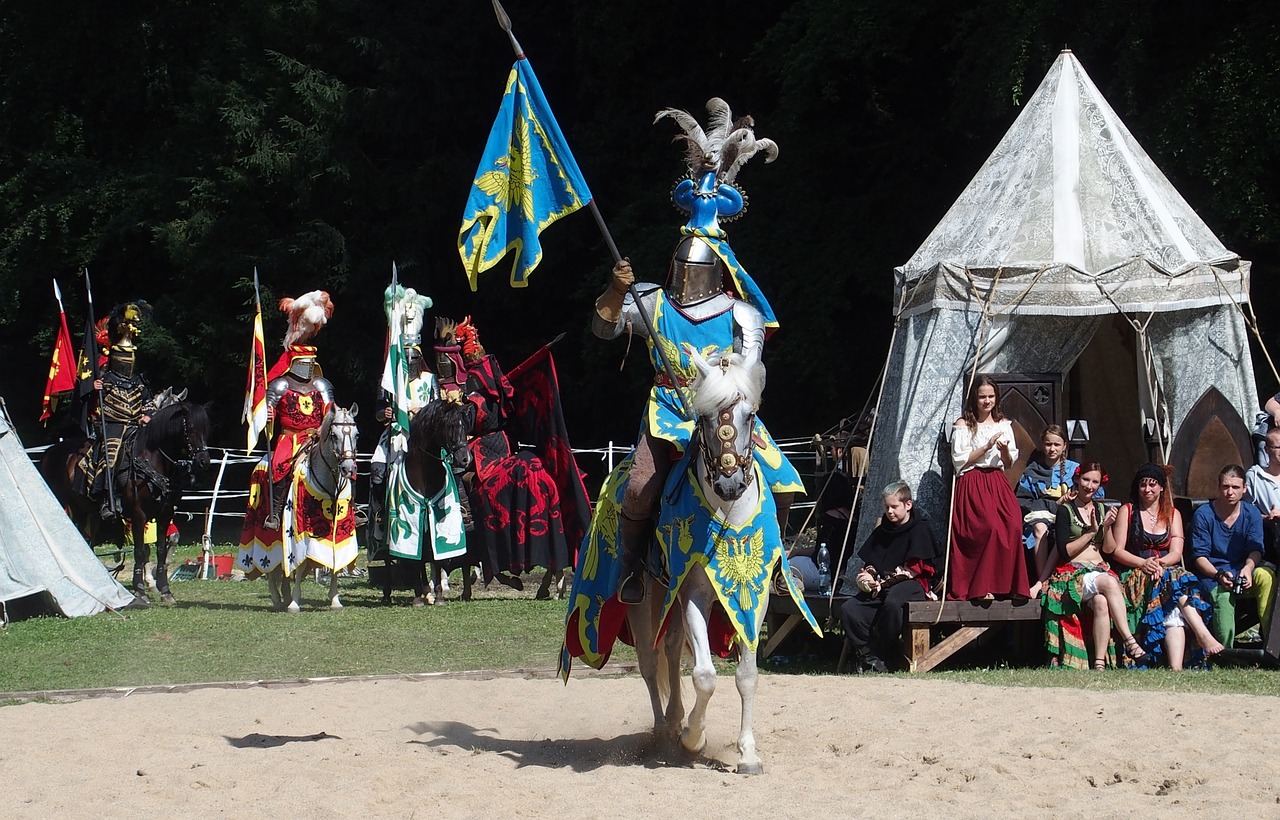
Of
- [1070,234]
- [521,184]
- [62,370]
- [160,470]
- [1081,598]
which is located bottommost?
[1081,598]

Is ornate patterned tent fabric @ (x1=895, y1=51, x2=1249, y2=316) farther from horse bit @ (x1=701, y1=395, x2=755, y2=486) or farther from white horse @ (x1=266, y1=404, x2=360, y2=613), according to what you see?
white horse @ (x1=266, y1=404, x2=360, y2=613)

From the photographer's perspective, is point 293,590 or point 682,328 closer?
point 682,328

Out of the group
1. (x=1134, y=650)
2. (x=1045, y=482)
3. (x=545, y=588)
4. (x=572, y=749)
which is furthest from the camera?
(x=545, y=588)

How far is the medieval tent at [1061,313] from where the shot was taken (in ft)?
32.1

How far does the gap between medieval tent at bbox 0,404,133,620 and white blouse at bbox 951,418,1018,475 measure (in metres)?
6.91

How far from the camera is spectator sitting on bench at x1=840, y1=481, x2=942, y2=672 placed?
8.59 meters

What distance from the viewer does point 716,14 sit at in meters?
21.8

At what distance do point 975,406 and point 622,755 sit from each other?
418 centimetres

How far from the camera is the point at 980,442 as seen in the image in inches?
354

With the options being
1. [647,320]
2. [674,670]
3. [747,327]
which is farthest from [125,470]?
[747,327]

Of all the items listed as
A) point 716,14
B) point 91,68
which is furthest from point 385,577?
point 91,68

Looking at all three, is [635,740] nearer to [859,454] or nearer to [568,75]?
[859,454]

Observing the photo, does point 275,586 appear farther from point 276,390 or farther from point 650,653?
point 650,653

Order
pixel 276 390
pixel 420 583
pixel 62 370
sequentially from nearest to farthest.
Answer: pixel 276 390
pixel 420 583
pixel 62 370
